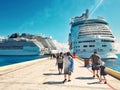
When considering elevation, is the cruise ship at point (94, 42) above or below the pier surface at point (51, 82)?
above

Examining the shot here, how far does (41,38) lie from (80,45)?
291ft

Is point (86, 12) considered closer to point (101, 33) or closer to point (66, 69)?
point (101, 33)

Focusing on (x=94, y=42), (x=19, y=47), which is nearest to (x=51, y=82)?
(x=94, y=42)

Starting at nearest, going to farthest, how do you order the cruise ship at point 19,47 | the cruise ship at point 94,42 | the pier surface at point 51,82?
the pier surface at point 51,82 < the cruise ship at point 94,42 < the cruise ship at point 19,47

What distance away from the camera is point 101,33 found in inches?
2936

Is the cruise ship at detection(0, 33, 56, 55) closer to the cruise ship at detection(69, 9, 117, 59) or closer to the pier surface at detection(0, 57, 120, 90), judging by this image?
the cruise ship at detection(69, 9, 117, 59)

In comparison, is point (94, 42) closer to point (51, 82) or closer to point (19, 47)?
point (51, 82)

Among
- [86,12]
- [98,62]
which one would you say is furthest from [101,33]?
[98,62]

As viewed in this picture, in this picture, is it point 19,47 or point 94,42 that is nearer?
point 94,42

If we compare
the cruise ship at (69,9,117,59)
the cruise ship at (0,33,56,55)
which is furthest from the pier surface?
the cruise ship at (0,33,56,55)

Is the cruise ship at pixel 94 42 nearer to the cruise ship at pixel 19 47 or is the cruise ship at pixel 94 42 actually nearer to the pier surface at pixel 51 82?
the pier surface at pixel 51 82

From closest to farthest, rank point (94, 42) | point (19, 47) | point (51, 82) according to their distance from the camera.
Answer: point (51, 82), point (94, 42), point (19, 47)

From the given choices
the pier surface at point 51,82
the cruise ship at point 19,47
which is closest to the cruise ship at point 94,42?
the pier surface at point 51,82

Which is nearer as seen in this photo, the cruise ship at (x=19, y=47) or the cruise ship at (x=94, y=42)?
the cruise ship at (x=94, y=42)
